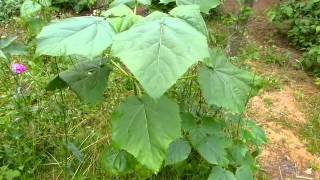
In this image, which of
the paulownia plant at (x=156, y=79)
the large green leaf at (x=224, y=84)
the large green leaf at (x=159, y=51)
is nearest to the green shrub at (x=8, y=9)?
the paulownia plant at (x=156, y=79)

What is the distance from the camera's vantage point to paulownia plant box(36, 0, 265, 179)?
148cm

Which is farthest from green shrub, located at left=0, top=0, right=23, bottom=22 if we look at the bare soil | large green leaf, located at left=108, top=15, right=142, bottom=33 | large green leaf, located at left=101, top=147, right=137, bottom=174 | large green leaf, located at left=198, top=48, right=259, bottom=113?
large green leaf, located at left=108, top=15, right=142, bottom=33

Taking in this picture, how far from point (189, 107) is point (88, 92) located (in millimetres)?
664

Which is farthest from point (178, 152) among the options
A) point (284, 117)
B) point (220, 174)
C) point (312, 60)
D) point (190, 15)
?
point (312, 60)

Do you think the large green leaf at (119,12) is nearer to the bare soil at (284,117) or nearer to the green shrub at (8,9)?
the bare soil at (284,117)

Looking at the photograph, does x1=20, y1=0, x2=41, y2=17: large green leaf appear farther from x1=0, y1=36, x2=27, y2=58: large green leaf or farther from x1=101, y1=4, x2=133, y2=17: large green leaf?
x1=101, y1=4, x2=133, y2=17: large green leaf

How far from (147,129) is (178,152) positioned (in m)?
0.42

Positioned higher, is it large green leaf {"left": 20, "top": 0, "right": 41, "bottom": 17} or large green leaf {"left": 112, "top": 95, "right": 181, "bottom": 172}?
large green leaf {"left": 20, "top": 0, "right": 41, "bottom": 17}

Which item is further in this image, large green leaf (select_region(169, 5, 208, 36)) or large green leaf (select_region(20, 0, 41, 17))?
large green leaf (select_region(20, 0, 41, 17))

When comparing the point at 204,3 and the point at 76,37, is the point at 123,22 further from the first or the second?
the point at 204,3

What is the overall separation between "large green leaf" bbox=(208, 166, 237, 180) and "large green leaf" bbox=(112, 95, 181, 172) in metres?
0.46

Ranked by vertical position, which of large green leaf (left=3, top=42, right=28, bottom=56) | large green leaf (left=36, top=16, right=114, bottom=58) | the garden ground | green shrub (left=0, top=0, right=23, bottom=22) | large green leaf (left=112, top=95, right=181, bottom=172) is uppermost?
large green leaf (left=36, top=16, right=114, bottom=58)

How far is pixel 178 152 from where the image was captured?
7.18ft

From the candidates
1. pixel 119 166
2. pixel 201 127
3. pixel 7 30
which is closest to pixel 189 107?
pixel 201 127
